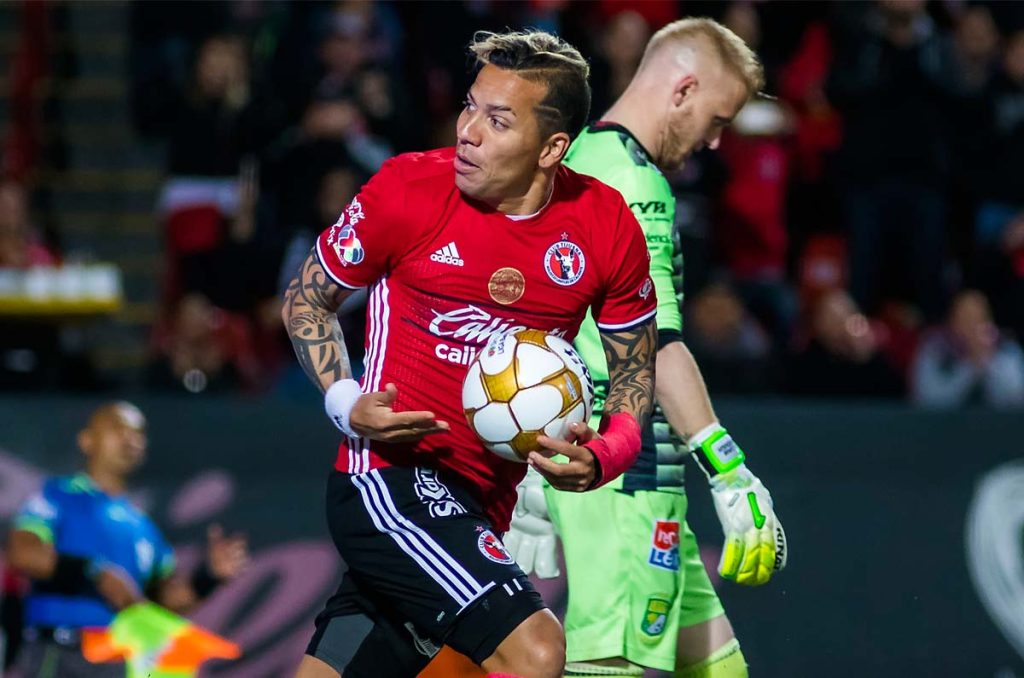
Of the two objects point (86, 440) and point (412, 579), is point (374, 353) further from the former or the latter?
point (86, 440)

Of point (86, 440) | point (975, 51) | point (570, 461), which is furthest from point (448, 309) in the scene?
point (975, 51)

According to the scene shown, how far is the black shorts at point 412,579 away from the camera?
432 centimetres

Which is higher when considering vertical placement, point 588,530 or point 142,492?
point 588,530

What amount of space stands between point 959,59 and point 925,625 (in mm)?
4726

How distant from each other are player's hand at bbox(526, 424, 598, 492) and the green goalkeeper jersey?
2.63ft

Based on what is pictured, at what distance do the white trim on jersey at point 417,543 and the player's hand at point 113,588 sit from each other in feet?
11.4

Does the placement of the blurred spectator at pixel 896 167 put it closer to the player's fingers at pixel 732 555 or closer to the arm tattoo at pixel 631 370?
the player's fingers at pixel 732 555

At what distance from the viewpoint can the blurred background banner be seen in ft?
28.3

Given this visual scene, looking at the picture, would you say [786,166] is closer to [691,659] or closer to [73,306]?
[73,306]

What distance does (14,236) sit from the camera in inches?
404

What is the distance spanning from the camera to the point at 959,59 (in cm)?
1181

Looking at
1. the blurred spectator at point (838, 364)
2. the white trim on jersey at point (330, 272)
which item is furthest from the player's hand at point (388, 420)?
the blurred spectator at point (838, 364)

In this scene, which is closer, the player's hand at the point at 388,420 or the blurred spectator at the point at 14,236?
the player's hand at the point at 388,420

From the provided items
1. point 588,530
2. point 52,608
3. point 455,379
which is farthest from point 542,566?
point 52,608
